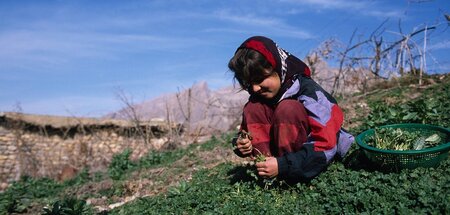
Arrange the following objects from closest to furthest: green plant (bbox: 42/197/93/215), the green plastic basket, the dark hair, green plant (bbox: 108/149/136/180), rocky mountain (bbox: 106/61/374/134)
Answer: the green plastic basket → the dark hair → green plant (bbox: 42/197/93/215) → green plant (bbox: 108/149/136/180) → rocky mountain (bbox: 106/61/374/134)

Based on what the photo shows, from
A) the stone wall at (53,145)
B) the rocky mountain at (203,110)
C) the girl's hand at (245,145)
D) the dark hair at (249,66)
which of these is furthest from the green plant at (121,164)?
the dark hair at (249,66)

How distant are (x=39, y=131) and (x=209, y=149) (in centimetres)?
917

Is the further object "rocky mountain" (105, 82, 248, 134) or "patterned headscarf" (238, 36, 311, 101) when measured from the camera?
"rocky mountain" (105, 82, 248, 134)

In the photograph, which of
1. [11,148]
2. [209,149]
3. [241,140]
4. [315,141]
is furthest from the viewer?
[11,148]

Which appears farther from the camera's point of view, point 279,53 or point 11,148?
point 11,148

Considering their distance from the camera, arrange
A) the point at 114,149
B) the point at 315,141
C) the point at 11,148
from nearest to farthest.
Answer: the point at 315,141 < the point at 11,148 < the point at 114,149

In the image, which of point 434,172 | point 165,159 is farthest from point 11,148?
point 434,172

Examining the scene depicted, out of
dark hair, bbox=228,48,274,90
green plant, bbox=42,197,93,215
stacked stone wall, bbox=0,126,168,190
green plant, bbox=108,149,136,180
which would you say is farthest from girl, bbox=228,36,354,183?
stacked stone wall, bbox=0,126,168,190

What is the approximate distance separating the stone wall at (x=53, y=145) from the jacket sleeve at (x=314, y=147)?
9278mm

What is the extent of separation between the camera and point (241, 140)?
2922mm

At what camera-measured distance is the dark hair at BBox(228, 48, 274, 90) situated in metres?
2.76

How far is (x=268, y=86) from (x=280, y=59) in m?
0.21

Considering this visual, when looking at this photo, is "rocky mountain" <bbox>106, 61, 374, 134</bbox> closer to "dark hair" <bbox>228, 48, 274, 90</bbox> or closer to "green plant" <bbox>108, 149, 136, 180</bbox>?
"green plant" <bbox>108, 149, 136, 180</bbox>

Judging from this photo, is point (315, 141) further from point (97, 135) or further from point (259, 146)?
point (97, 135)
